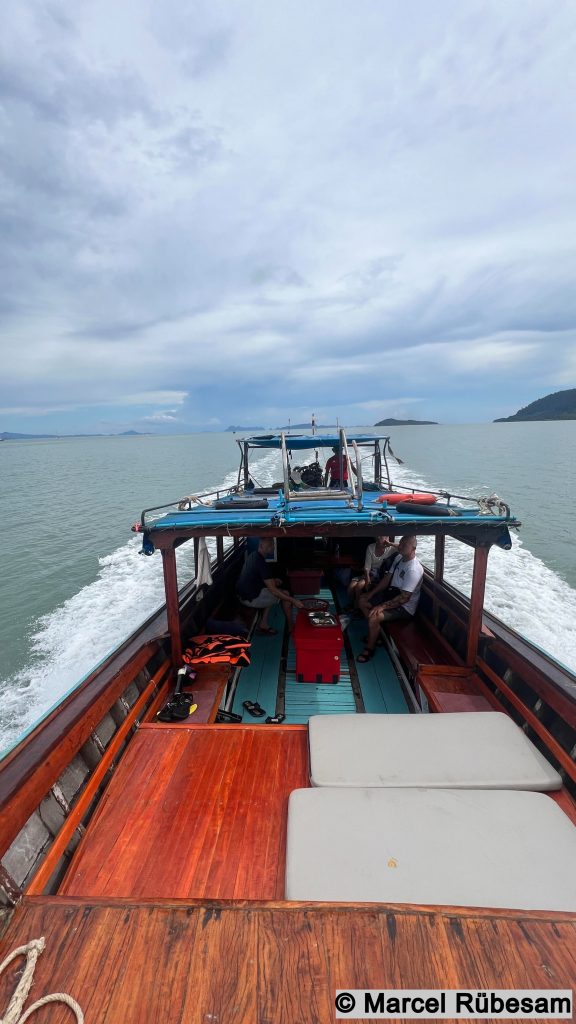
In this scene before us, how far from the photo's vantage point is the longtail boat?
1879 mm

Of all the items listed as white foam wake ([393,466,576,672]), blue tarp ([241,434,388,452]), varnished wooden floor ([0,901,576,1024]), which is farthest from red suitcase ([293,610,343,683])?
blue tarp ([241,434,388,452])

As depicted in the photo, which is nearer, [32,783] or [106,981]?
[106,981]

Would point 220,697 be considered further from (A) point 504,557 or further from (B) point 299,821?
(A) point 504,557

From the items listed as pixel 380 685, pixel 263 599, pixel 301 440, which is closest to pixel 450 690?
pixel 380 685


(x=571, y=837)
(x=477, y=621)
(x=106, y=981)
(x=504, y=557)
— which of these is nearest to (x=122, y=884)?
(x=106, y=981)

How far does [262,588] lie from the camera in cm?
668

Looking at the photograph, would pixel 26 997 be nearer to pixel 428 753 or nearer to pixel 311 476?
pixel 428 753

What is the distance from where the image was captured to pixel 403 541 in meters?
5.72

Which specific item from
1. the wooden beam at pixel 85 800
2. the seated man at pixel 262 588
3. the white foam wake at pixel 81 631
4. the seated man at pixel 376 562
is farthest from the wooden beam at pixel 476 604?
the white foam wake at pixel 81 631

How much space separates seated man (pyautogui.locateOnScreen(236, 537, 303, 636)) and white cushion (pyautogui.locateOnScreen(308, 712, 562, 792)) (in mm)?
2801

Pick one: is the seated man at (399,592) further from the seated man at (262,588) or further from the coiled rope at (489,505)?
the coiled rope at (489,505)

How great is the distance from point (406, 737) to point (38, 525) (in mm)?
22974

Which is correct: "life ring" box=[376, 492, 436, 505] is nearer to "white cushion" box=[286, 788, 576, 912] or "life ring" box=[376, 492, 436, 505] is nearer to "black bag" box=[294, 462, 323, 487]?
"white cushion" box=[286, 788, 576, 912]

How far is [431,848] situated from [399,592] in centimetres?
385
